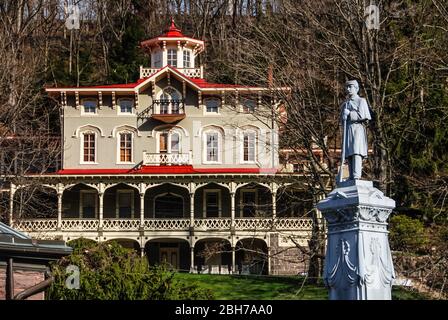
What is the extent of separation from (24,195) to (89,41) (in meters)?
29.9

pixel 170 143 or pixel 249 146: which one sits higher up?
pixel 170 143

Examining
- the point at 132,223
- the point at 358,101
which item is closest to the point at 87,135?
the point at 132,223

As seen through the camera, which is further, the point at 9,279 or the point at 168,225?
the point at 168,225

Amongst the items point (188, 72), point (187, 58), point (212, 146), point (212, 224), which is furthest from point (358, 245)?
point (187, 58)

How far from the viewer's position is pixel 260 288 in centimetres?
4134

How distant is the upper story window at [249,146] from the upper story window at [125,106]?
5.89m

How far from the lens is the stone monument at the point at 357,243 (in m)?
18.6

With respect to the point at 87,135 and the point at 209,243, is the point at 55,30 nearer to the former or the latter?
the point at 87,135

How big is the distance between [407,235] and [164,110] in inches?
897

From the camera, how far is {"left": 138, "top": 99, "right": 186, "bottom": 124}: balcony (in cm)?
5641

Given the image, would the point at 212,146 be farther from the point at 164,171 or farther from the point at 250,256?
the point at 250,256

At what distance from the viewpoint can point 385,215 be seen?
62.7 ft
